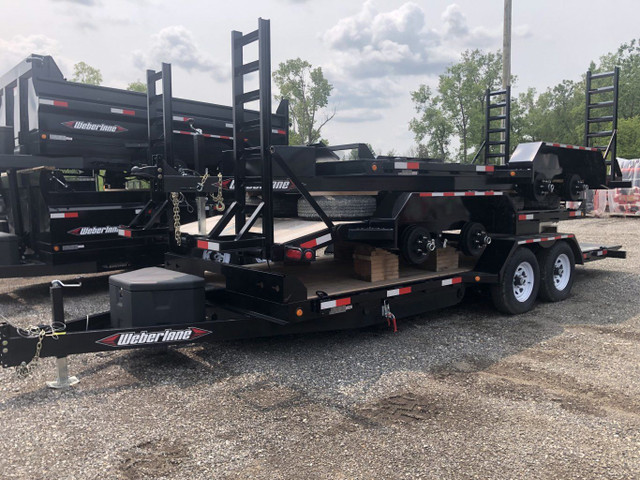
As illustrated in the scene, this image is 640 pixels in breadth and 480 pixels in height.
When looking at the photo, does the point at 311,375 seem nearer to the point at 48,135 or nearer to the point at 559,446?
the point at 559,446

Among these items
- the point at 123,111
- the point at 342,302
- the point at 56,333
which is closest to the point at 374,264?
the point at 342,302

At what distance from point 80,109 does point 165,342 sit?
508 cm

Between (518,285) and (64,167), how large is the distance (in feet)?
19.9

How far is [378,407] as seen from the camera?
3826 millimetres

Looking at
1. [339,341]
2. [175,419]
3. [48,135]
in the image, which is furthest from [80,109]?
[175,419]

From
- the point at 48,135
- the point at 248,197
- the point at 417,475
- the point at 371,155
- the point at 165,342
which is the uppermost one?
the point at 48,135

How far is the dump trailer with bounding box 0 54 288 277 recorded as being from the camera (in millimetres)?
7391

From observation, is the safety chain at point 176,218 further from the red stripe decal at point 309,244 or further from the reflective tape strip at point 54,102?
the reflective tape strip at point 54,102

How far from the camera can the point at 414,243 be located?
540cm

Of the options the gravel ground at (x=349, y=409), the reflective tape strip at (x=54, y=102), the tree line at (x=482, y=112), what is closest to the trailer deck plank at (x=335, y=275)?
the gravel ground at (x=349, y=409)

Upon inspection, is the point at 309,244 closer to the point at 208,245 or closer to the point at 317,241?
the point at 317,241

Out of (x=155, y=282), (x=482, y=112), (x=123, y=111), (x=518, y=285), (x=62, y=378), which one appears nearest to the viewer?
→ (x=62, y=378)

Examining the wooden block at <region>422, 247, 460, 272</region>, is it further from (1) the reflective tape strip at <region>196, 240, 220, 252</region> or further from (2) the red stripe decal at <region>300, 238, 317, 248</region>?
(1) the reflective tape strip at <region>196, 240, 220, 252</region>

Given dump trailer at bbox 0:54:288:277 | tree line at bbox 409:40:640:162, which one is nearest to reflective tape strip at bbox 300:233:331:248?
dump trailer at bbox 0:54:288:277
